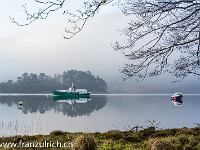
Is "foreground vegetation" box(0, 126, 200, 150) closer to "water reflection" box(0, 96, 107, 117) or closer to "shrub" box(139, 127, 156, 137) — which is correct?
"shrub" box(139, 127, 156, 137)

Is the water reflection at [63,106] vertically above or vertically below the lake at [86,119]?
below

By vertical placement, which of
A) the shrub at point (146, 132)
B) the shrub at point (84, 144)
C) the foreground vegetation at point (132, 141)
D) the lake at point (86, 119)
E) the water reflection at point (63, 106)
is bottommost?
the water reflection at point (63, 106)

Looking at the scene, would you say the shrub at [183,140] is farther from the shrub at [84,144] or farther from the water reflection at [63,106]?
the water reflection at [63,106]

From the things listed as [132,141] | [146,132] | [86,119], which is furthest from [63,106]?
[132,141]

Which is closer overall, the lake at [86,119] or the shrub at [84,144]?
the shrub at [84,144]

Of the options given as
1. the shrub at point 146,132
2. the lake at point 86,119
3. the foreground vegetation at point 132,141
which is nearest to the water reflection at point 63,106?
the lake at point 86,119

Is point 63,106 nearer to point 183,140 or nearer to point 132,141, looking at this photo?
point 132,141

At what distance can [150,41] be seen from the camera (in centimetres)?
763

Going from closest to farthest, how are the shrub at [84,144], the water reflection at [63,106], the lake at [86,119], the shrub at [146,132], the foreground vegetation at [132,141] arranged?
the shrub at [84,144] < the foreground vegetation at [132,141] < the shrub at [146,132] < the lake at [86,119] < the water reflection at [63,106]

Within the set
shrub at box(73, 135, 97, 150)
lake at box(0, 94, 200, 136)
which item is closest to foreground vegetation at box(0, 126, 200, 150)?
shrub at box(73, 135, 97, 150)

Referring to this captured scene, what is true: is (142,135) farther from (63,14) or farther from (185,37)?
(63,14)

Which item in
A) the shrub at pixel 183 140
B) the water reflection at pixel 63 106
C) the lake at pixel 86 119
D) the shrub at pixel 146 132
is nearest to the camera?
the shrub at pixel 183 140

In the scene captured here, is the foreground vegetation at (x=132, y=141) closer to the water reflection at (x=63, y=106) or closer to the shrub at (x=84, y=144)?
the shrub at (x=84, y=144)

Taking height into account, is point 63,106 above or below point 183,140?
below
